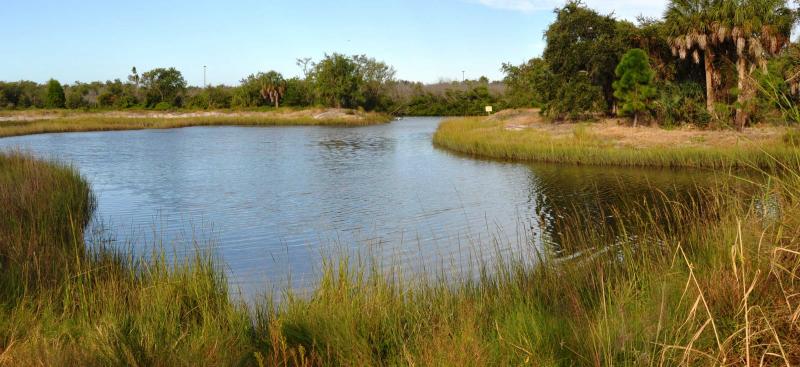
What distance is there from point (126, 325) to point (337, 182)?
14.4m

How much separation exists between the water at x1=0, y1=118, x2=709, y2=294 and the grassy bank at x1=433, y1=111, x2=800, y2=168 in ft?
3.05

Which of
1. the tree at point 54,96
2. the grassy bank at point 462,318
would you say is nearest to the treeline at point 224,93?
the tree at point 54,96

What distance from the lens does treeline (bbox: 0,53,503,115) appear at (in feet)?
229

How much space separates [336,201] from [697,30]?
732 inches

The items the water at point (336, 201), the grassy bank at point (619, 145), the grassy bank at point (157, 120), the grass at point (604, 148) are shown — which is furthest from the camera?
the grassy bank at point (157, 120)

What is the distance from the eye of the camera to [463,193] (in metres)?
16.3

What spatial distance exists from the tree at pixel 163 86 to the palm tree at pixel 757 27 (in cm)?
6229

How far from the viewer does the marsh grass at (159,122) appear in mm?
46284

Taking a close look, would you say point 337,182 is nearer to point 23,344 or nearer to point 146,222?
point 146,222

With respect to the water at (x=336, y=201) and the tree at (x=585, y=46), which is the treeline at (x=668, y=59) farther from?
the water at (x=336, y=201)

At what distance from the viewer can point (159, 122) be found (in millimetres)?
54500

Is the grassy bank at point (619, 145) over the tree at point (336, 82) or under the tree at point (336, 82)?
under

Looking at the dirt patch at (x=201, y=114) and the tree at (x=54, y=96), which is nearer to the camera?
the dirt patch at (x=201, y=114)

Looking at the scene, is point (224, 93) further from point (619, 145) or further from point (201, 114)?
point (619, 145)
